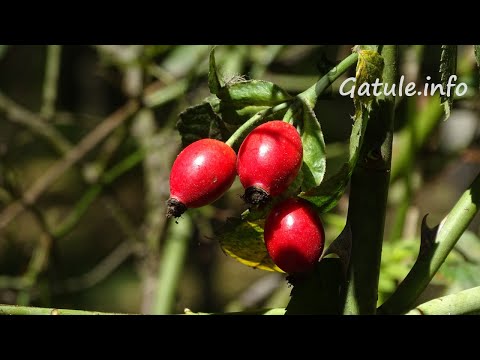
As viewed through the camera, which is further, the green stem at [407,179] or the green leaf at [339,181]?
the green stem at [407,179]

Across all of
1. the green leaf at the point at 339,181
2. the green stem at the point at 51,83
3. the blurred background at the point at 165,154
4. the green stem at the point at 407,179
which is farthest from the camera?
the green stem at the point at 51,83

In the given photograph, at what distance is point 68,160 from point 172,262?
372mm

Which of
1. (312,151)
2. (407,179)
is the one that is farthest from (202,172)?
(407,179)

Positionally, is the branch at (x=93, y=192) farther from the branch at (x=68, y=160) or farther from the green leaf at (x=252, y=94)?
the green leaf at (x=252, y=94)

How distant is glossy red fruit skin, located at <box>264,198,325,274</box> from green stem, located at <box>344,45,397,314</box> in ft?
0.11

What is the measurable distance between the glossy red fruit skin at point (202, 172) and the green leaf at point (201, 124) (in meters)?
0.04

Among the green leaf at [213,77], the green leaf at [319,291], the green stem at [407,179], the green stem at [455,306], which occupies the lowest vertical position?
the green stem at [455,306]

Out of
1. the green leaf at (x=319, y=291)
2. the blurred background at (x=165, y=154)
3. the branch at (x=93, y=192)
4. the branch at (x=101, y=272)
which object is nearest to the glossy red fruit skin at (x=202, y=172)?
the green leaf at (x=319, y=291)

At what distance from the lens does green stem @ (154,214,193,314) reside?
1.84m

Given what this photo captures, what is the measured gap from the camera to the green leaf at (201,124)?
2.39 ft

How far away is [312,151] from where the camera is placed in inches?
27.0

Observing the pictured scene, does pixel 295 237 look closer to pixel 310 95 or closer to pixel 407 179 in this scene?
pixel 310 95
